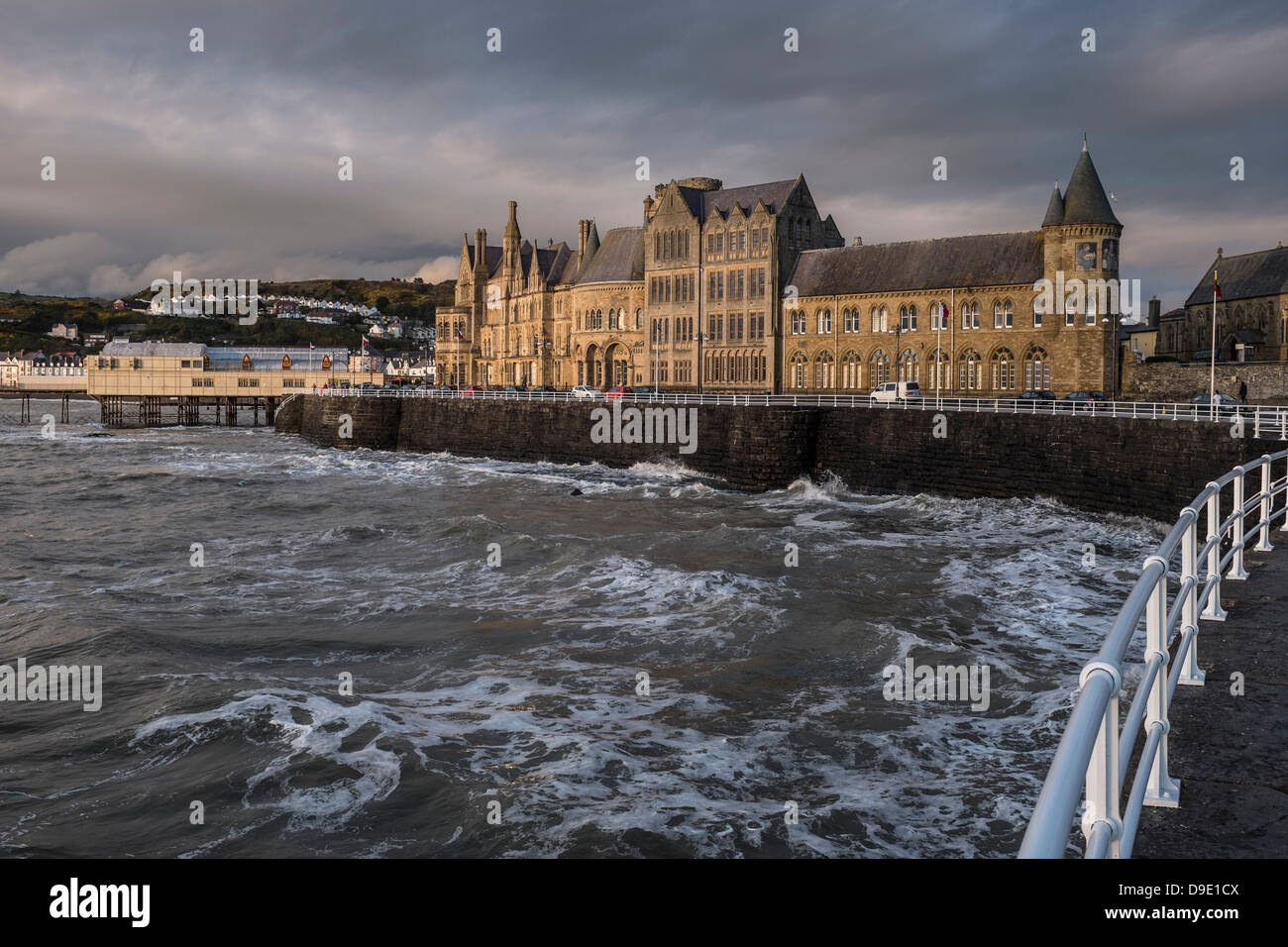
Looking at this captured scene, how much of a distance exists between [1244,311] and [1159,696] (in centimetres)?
9112

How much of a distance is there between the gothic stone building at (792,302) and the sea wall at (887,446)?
11.2 metres

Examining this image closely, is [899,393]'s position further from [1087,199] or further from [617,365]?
[617,365]

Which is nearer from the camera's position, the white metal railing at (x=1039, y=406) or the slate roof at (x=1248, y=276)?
the white metal railing at (x=1039, y=406)

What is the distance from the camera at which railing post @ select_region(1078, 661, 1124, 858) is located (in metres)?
3.69

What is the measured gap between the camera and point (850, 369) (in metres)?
72.7

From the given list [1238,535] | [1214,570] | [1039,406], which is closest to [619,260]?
[1039,406]

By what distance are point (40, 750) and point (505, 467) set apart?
44183 mm

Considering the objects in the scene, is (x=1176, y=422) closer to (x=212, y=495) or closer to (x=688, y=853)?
(x=688, y=853)

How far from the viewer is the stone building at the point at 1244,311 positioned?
7681 centimetres

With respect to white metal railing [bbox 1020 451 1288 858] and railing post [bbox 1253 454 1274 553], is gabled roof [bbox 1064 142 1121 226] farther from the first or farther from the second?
white metal railing [bbox 1020 451 1288 858]

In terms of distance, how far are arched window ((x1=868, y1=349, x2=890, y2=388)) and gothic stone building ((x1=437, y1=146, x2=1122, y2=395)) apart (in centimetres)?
14

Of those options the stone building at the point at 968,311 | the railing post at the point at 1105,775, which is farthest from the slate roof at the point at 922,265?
the railing post at the point at 1105,775

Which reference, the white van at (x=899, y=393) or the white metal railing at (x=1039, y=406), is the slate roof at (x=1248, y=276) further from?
the white van at (x=899, y=393)
